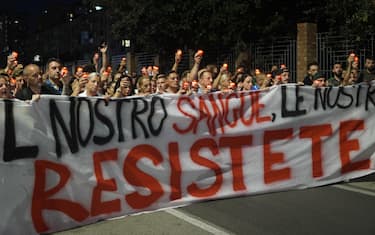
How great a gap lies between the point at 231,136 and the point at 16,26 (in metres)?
129

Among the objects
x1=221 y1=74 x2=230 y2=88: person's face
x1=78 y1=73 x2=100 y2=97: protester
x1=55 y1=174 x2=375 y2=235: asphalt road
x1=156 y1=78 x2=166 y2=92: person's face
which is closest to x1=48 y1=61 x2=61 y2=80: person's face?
x1=78 y1=73 x2=100 y2=97: protester

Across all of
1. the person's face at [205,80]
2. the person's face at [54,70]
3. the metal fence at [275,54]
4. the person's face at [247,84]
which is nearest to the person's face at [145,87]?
the person's face at [205,80]

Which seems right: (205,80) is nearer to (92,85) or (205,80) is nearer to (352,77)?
(92,85)

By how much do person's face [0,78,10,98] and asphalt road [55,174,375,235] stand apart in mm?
1504

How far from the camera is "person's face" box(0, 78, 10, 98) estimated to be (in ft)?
17.8

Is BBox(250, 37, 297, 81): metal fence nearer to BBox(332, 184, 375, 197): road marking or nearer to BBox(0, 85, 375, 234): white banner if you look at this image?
BBox(0, 85, 375, 234): white banner

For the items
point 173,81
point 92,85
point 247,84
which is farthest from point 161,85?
point 247,84

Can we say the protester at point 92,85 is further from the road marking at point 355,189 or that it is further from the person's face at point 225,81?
the road marking at point 355,189

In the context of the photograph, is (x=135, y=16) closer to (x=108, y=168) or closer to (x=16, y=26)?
Result: (x=108, y=168)

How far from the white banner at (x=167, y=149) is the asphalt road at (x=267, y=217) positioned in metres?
0.15

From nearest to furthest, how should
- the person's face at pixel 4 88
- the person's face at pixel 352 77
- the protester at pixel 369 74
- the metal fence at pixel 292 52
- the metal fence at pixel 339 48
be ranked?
1. the person's face at pixel 4 88
2. the person's face at pixel 352 77
3. the protester at pixel 369 74
4. the metal fence at pixel 339 48
5. the metal fence at pixel 292 52

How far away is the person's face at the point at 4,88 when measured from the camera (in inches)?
214

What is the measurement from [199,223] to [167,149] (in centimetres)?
80

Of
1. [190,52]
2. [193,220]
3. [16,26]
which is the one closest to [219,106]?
[193,220]
